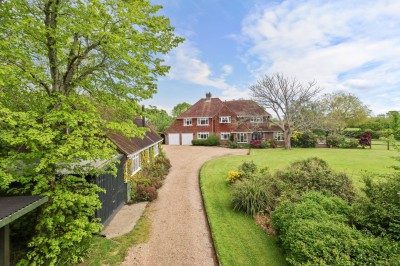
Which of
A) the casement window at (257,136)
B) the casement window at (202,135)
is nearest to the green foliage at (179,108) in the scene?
the casement window at (202,135)

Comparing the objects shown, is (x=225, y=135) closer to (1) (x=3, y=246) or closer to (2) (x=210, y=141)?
(2) (x=210, y=141)

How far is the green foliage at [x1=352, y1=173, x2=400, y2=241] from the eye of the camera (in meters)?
6.79

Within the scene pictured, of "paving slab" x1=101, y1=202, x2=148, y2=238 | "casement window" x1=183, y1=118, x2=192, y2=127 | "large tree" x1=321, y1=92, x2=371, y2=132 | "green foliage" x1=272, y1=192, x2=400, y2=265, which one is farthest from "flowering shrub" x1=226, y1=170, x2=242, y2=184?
"large tree" x1=321, y1=92, x2=371, y2=132

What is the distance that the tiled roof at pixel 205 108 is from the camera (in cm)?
4284

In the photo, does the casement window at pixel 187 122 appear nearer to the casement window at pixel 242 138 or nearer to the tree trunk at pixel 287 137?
the casement window at pixel 242 138

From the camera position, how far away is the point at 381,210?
23.8 ft

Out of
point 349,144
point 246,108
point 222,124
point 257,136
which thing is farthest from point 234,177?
point 246,108

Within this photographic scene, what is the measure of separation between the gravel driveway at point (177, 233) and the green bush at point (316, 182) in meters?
4.93

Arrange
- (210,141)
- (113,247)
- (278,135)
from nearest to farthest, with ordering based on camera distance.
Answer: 1. (113,247)
2. (278,135)
3. (210,141)

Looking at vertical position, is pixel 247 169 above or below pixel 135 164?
below

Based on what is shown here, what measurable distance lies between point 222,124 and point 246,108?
24.1ft

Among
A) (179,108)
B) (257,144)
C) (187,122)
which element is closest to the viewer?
(257,144)

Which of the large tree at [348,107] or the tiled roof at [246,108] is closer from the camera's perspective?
the tiled roof at [246,108]

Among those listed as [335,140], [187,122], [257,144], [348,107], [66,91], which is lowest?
[257,144]
